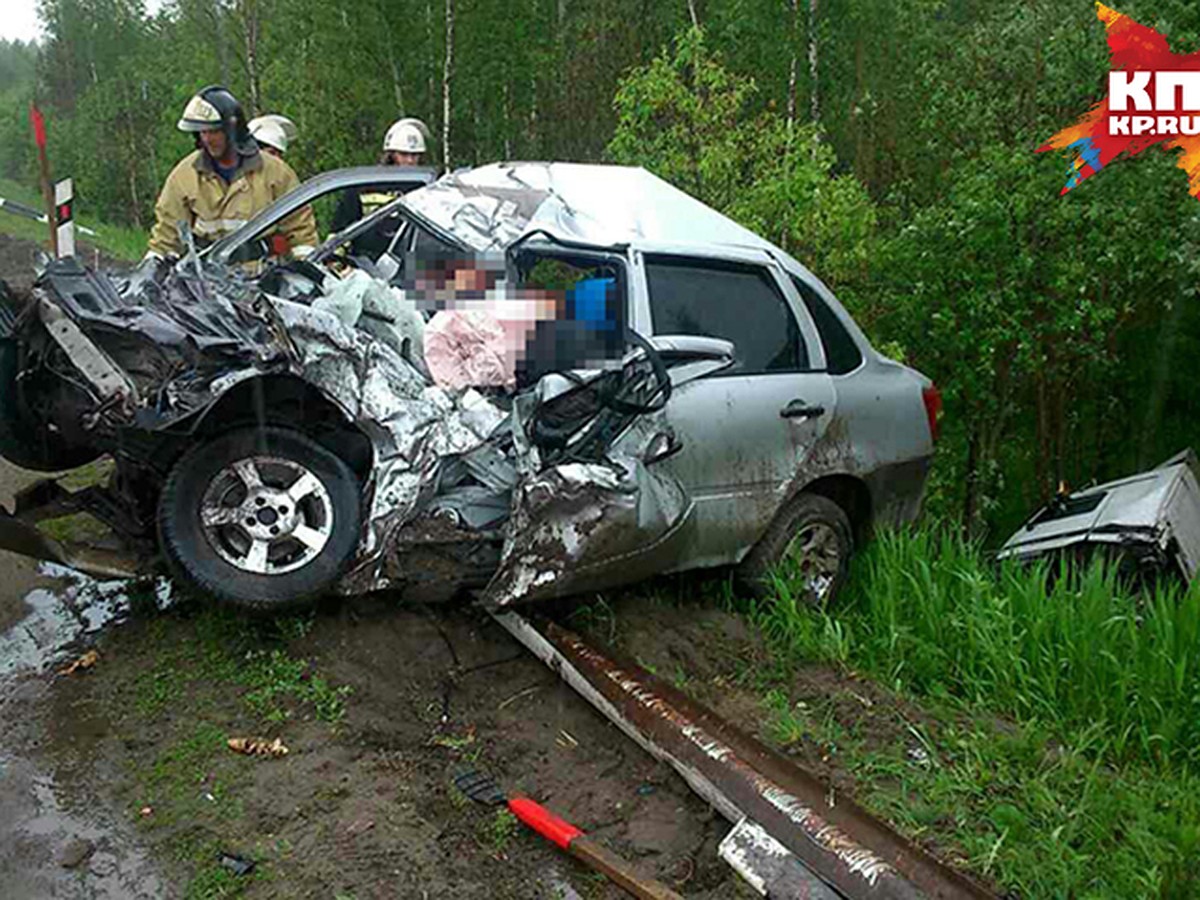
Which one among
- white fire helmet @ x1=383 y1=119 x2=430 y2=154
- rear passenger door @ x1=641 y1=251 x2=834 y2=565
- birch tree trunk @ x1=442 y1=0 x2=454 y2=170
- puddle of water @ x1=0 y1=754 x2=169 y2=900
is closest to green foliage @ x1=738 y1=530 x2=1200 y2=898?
rear passenger door @ x1=641 y1=251 x2=834 y2=565

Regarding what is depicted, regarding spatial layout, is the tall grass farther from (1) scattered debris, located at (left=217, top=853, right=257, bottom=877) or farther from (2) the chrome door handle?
(1) scattered debris, located at (left=217, top=853, right=257, bottom=877)

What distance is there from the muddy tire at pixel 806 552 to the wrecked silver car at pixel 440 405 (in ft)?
0.08

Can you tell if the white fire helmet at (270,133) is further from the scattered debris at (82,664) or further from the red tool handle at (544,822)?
the red tool handle at (544,822)

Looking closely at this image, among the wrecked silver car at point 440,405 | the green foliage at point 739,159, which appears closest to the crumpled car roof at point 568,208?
the wrecked silver car at point 440,405

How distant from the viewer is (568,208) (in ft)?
17.5

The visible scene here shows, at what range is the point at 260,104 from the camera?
19.6m

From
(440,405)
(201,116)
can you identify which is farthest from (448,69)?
(440,405)

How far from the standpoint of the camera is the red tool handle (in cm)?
366

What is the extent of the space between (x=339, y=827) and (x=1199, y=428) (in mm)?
14859

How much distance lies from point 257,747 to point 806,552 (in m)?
2.85

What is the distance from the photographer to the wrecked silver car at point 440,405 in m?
4.38

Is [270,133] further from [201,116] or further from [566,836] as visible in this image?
[566,836]

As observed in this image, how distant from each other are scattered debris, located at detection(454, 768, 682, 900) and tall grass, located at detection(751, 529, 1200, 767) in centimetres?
172

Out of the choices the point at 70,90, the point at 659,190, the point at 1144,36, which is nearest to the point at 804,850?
the point at 659,190
